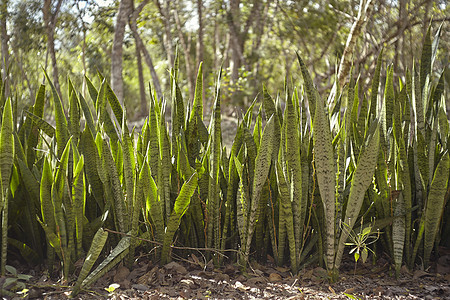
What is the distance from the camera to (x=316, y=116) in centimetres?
99

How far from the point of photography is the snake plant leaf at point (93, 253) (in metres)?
0.99

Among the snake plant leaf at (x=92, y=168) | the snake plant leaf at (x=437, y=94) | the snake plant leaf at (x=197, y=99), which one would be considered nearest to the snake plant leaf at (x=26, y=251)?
the snake plant leaf at (x=92, y=168)

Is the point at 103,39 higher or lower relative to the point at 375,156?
Answer: higher

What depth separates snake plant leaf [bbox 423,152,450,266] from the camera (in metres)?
1.06

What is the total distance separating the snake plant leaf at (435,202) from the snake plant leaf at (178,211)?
2.08ft

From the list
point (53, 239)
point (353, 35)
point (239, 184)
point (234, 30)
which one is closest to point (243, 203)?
point (239, 184)

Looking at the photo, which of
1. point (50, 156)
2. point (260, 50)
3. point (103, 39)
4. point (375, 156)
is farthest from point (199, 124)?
point (260, 50)

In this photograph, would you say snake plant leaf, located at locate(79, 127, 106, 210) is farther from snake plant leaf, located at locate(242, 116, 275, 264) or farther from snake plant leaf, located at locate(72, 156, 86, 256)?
snake plant leaf, located at locate(242, 116, 275, 264)

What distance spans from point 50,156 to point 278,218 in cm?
71

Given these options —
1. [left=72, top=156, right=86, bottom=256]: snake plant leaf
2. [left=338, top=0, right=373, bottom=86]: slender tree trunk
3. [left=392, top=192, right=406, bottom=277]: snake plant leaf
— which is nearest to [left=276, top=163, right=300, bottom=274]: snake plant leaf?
[left=392, top=192, right=406, bottom=277]: snake plant leaf

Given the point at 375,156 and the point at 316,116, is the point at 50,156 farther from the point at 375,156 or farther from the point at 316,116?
the point at 375,156

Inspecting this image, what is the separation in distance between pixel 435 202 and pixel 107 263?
894mm

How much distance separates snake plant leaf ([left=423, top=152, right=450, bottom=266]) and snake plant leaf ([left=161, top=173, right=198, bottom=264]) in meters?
0.63

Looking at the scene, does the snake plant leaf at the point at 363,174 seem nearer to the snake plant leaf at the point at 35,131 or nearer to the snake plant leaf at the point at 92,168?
the snake plant leaf at the point at 92,168
